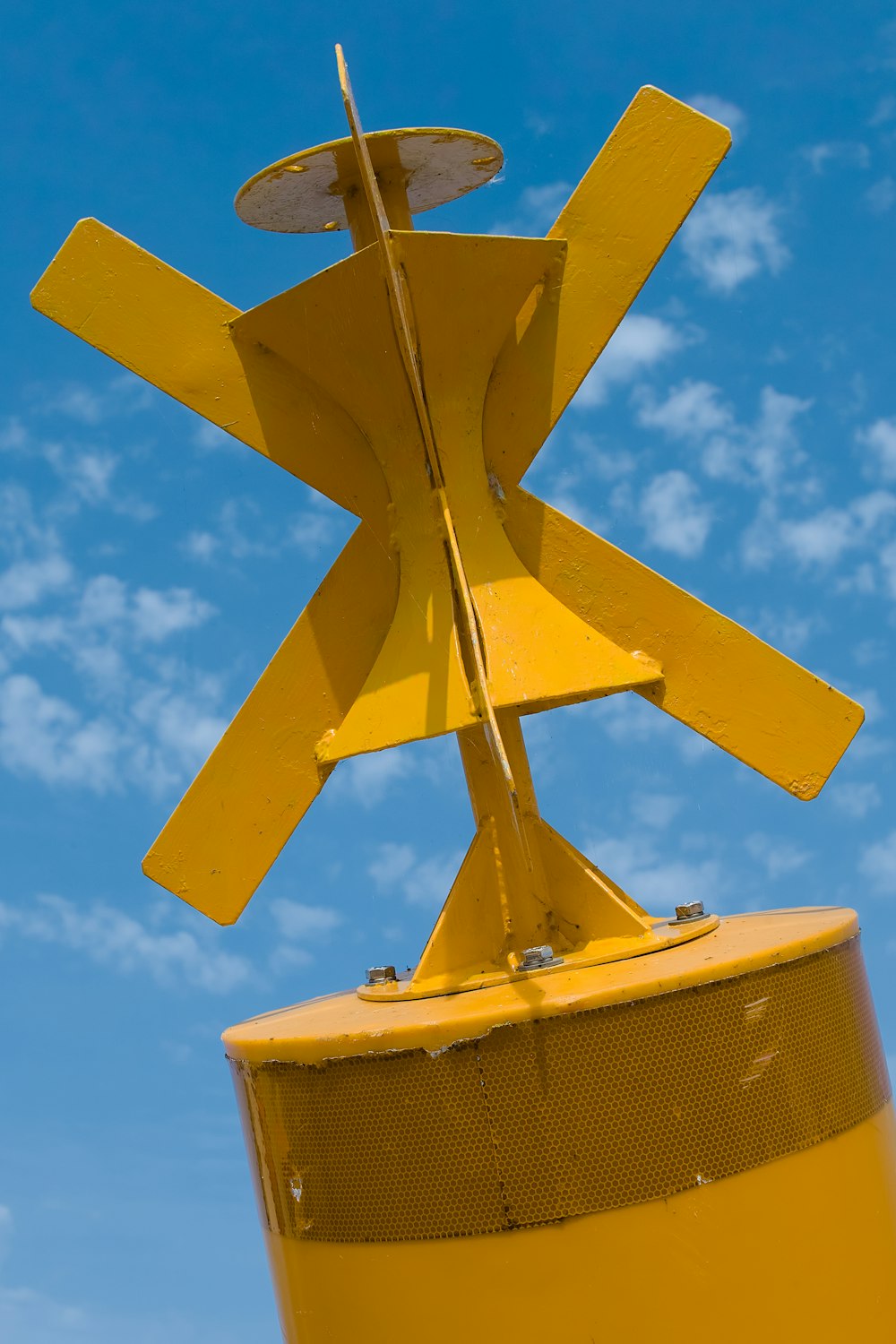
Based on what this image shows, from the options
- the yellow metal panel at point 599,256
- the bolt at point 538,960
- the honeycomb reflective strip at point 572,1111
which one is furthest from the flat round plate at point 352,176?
the honeycomb reflective strip at point 572,1111

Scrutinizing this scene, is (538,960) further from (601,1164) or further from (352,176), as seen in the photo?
(352,176)

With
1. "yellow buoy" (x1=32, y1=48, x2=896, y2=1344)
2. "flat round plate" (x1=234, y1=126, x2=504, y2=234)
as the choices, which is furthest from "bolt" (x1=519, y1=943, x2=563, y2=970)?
"flat round plate" (x1=234, y1=126, x2=504, y2=234)

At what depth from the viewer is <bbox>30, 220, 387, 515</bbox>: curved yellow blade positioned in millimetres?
4516

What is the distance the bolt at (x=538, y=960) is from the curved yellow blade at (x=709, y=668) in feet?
3.01

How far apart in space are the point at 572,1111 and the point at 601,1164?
0.47 feet

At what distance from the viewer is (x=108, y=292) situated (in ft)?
15.1

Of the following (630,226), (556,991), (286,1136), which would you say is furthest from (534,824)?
(630,226)

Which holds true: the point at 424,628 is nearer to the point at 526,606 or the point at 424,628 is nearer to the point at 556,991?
the point at 526,606

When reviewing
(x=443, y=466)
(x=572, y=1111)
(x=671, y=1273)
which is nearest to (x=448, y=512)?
(x=443, y=466)

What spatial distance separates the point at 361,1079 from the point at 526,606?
1.44m

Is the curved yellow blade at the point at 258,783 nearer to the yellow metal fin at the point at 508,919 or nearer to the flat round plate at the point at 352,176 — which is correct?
the yellow metal fin at the point at 508,919

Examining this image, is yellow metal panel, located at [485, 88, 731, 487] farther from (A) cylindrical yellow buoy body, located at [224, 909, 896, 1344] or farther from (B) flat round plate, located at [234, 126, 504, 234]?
(A) cylindrical yellow buoy body, located at [224, 909, 896, 1344]

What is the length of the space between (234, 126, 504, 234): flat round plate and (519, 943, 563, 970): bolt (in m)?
2.41

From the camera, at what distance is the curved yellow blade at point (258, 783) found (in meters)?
4.47
